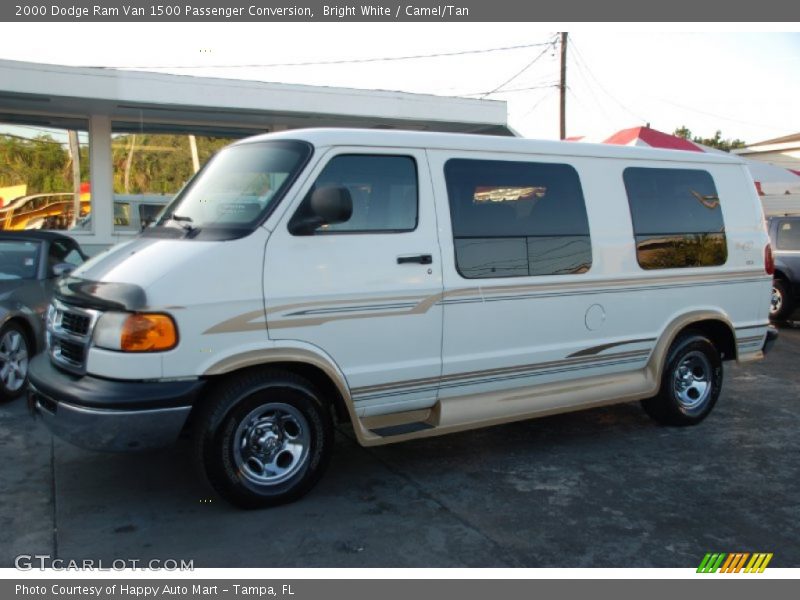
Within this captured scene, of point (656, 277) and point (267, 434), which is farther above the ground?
point (656, 277)

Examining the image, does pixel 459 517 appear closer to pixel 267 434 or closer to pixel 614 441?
pixel 267 434

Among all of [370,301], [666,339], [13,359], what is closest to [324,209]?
[370,301]

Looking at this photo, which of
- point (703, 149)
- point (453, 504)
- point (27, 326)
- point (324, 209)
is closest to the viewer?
point (324, 209)

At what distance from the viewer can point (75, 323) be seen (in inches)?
173

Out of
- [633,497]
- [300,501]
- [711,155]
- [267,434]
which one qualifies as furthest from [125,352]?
[711,155]

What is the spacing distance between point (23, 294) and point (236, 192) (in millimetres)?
3314

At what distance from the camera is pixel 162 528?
4199 millimetres

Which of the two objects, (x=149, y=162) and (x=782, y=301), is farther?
(x=149, y=162)

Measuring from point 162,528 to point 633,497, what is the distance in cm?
285

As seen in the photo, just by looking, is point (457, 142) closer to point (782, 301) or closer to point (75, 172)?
point (782, 301)

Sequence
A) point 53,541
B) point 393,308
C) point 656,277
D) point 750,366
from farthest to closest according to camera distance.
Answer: point 750,366, point 656,277, point 393,308, point 53,541

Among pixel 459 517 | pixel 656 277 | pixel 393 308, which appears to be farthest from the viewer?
pixel 656 277

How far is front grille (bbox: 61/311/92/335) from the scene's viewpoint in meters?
4.27

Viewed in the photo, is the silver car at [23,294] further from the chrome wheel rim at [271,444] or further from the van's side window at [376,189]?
the van's side window at [376,189]
